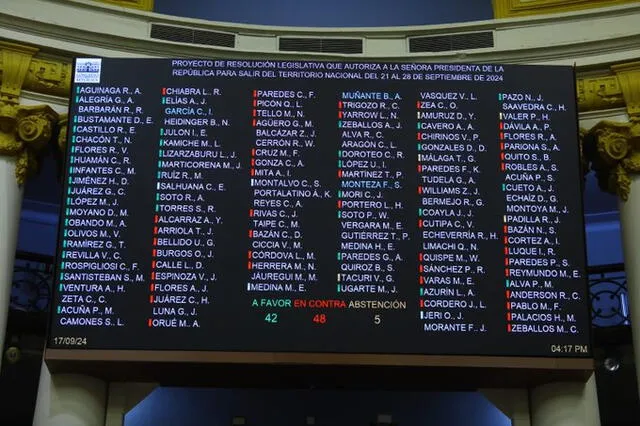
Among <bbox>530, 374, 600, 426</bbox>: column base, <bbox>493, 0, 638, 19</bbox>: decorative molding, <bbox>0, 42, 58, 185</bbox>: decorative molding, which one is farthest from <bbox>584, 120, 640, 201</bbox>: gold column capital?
<bbox>0, 42, 58, 185</bbox>: decorative molding

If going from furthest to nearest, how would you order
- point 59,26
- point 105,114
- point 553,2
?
point 553,2 < point 59,26 < point 105,114

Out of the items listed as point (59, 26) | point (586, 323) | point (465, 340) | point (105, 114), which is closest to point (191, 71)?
point (105, 114)

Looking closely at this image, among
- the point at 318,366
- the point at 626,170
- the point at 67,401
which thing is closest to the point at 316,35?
the point at 626,170

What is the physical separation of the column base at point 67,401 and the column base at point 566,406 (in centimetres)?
339

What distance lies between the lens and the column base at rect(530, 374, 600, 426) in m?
7.56

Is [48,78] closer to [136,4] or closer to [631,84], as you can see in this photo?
[136,4]

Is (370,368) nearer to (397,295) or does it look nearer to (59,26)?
(397,295)

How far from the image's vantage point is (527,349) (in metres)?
7.27

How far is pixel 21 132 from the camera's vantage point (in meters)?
8.07

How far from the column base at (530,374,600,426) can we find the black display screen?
50 cm

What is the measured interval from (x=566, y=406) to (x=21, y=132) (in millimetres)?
4782

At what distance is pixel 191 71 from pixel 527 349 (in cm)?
342

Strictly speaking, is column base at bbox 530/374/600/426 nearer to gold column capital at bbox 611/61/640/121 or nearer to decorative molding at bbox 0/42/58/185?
gold column capital at bbox 611/61/640/121

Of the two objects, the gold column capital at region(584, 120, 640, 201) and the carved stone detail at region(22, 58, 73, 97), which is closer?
the gold column capital at region(584, 120, 640, 201)
